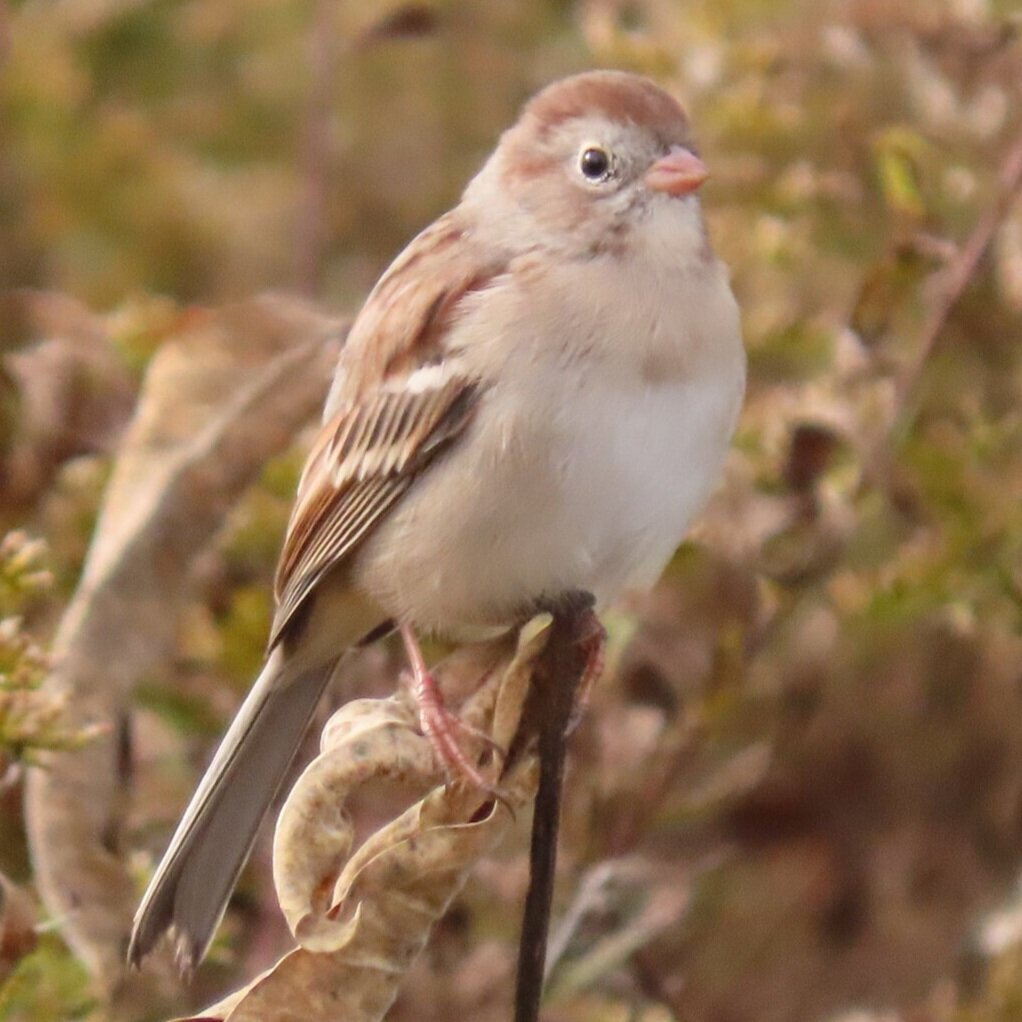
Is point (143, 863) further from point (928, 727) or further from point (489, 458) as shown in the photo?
point (928, 727)

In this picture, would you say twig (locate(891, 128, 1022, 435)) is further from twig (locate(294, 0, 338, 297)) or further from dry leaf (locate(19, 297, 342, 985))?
twig (locate(294, 0, 338, 297))

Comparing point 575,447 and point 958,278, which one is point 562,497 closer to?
point 575,447

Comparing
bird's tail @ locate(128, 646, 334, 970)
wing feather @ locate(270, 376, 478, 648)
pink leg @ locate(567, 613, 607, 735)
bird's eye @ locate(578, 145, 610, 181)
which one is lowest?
bird's tail @ locate(128, 646, 334, 970)

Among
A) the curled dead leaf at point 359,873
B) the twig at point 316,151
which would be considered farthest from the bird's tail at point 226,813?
the twig at point 316,151

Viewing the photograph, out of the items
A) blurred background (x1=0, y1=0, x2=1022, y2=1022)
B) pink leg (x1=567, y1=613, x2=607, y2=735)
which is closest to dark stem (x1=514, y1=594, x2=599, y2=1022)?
pink leg (x1=567, y1=613, x2=607, y2=735)

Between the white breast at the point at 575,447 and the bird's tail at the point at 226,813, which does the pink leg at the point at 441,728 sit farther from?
the bird's tail at the point at 226,813

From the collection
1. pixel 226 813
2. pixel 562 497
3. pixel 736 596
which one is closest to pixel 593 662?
pixel 562 497

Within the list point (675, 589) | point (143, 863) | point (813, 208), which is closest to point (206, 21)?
point (813, 208)

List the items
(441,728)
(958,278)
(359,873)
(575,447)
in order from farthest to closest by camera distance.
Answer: (958,278)
(575,447)
(441,728)
(359,873)
